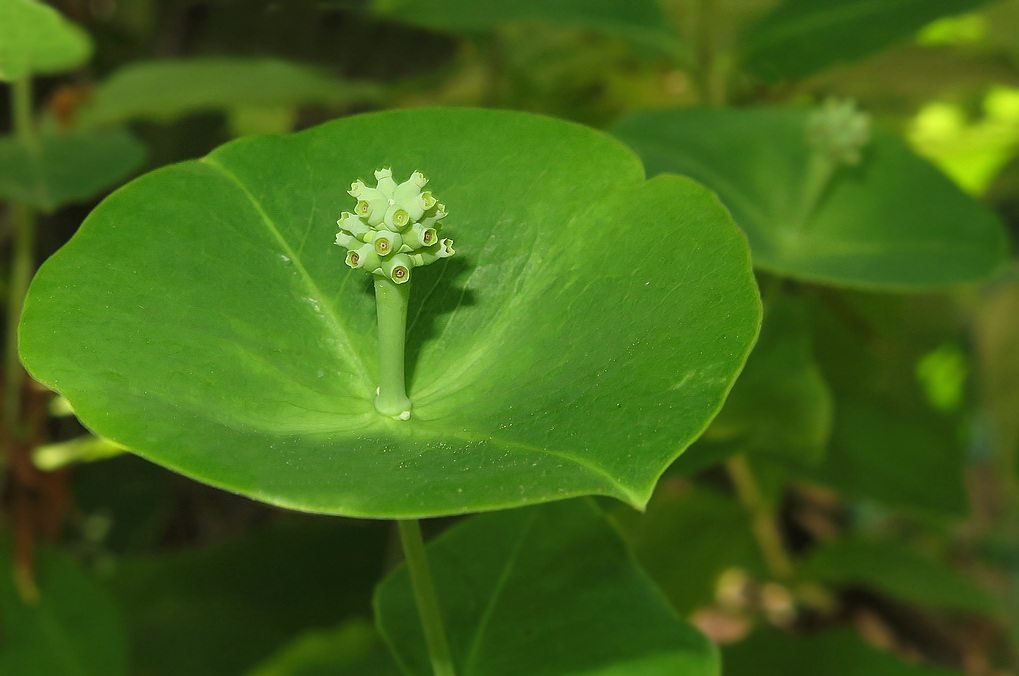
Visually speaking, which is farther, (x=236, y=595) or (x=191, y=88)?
(x=236, y=595)

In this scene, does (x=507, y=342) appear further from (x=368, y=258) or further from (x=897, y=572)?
(x=897, y=572)

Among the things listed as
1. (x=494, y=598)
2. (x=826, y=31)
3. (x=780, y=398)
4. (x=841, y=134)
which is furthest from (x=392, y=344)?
(x=826, y=31)

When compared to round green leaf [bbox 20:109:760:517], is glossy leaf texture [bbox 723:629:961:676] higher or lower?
lower

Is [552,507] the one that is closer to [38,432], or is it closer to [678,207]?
[678,207]

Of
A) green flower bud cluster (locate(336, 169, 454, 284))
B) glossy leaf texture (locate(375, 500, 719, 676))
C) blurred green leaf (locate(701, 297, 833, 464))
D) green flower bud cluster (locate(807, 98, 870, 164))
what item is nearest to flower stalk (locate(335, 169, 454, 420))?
green flower bud cluster (locate(336, 169, 454, 284))

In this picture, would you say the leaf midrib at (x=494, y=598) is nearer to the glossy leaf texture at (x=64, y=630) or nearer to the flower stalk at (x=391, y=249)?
the flower stalk at (x=391, y=249)

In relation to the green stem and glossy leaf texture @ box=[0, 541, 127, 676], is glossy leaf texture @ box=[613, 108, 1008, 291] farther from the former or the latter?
glossy leaf texture @ box=[0, 541, 127, 676]

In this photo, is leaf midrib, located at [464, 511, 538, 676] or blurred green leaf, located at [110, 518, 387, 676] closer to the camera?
leaf midrib, located at [464, 511, 538, 676]
